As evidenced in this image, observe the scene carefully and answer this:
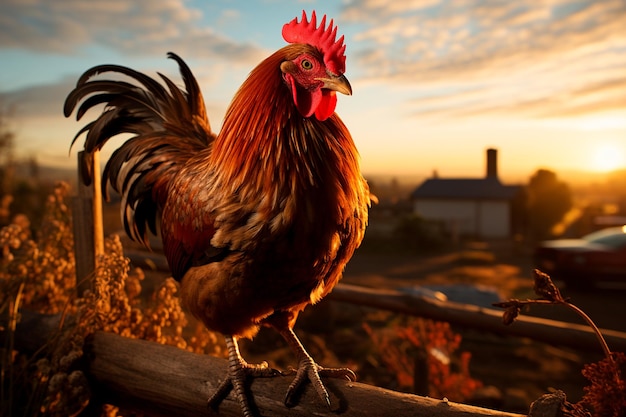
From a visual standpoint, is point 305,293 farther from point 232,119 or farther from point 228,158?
point 232,119

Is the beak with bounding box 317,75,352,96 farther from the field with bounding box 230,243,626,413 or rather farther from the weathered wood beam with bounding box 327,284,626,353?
the field with bounding box 230,243,626,413

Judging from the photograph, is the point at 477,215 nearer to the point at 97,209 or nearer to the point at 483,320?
the point at 483,320

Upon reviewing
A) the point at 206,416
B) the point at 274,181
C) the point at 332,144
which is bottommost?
the point at 206,416

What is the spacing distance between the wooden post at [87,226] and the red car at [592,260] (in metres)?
9.14

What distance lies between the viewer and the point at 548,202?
1938 centimetres

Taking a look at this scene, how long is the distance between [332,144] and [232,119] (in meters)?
0.47

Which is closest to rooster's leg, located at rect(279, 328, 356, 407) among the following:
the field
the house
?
the field

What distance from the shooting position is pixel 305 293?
6.59ft

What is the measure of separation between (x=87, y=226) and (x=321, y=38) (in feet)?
7.05

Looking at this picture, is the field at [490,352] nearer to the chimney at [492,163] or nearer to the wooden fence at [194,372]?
the wooden fence at [194,372]

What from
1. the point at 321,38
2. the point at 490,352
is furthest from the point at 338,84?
the point at 490,352

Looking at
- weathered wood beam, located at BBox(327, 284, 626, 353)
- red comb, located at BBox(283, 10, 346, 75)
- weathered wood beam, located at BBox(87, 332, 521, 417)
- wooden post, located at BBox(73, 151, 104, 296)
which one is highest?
red comb, located at BBox(283, 10, 346, 75)

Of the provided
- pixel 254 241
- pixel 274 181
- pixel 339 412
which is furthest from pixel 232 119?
pixel 339 412

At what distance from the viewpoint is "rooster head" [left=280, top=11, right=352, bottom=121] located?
186 cm
